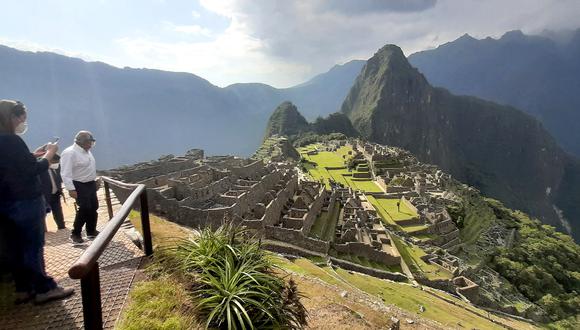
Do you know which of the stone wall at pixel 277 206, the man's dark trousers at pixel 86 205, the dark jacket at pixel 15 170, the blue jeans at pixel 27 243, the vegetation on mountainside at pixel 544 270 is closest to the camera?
the dark jacket at pixel 15 170

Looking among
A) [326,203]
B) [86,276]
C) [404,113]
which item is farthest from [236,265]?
[404,113]

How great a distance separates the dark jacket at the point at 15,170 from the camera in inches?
149

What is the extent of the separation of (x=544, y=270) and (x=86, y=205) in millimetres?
45005

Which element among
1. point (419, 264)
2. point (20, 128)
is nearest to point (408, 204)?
point (419, 264)

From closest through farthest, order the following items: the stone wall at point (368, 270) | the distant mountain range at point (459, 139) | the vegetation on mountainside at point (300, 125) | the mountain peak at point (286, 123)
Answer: the stone wall at point (368, 270) → the vegetation on mountainside at point (300, 125) → the mountain peak at point (286, 123) → the distant mountain range at point (459, 139)

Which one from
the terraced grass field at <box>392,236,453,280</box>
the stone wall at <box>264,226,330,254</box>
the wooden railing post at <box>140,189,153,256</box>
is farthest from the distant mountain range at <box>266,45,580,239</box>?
the wooden railing post at <box>140,189,153,256</box>

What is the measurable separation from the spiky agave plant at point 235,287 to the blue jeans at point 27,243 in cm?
170

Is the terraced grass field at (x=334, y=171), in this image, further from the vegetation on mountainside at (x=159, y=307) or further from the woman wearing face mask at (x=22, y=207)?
the woman wearing face mask at (x=22, y=207)

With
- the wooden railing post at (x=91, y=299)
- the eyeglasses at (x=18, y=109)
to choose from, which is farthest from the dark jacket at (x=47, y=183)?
the wooden railing post at (x=91, y=299)

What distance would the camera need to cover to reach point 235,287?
4.32 m

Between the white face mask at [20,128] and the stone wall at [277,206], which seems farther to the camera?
the stone wall at [277,206]

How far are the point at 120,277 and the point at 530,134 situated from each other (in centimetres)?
22620

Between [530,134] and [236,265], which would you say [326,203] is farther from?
[530,134]

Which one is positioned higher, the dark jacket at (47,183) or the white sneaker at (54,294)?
the dark jacket at (47,183)
